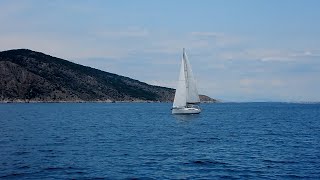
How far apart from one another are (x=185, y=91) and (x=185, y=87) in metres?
1.10

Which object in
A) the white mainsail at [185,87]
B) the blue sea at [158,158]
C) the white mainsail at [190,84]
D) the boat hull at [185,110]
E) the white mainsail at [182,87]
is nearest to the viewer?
the blue sea at [158,158]

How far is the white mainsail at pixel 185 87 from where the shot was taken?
346ft

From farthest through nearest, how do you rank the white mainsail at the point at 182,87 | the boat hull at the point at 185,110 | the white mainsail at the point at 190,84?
1. the boat hull at the point at 185,110
2. the white mainsail at the point at 190,84
3. the white mainsail at the point at 182,87

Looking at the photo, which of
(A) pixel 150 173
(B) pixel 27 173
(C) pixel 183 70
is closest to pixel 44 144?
(B) pixel 27 173

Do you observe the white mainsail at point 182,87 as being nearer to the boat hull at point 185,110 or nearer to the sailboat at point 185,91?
the sailboat at point 185,91

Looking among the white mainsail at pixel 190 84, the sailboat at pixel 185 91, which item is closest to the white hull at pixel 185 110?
the sailboat at pixel 185 91

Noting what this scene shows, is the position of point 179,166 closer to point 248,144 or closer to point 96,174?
point 96,174

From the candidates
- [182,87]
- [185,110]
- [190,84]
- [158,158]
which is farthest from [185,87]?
[158,158]

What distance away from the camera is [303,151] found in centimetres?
4650

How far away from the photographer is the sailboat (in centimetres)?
10566

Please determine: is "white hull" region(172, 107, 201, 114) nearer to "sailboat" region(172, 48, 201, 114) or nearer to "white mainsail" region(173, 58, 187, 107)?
"sailboat" region(172, 48, 201, 114)

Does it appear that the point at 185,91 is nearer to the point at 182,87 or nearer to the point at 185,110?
the point at 182,87

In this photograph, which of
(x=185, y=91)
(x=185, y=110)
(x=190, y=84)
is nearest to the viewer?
(x=185, y=91)

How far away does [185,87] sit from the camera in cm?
10594
